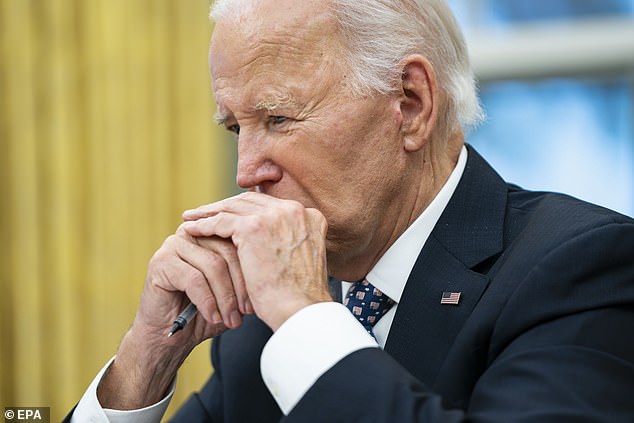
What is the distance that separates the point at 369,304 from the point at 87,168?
2.46m

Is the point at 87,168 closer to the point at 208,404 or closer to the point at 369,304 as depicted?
the point at 208,404

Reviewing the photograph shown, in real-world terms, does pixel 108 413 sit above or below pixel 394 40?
below

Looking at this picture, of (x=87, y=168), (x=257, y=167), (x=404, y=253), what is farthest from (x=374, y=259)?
(x=87, y=168)

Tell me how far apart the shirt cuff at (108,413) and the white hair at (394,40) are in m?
0.81

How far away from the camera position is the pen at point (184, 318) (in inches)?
71.4

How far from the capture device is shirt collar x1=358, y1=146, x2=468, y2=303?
6.40 feet

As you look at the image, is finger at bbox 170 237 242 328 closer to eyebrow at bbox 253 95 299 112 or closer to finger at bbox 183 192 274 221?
finger at bbox 183 192 274 221

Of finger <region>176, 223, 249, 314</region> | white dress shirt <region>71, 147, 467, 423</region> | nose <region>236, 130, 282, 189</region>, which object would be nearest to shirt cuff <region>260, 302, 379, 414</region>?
white dress shirt <region>71, 147, 467, 423</region>

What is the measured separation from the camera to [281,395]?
1.50 meters

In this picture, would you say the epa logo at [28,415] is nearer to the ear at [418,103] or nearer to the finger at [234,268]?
the finger at [234,268]

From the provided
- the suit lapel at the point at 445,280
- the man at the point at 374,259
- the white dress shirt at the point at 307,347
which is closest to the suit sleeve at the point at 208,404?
the man at the point at 374,259

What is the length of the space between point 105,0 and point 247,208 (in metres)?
2.70

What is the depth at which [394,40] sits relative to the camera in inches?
75.2

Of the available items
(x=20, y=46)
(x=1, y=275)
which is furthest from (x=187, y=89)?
(x=1, y=275)
